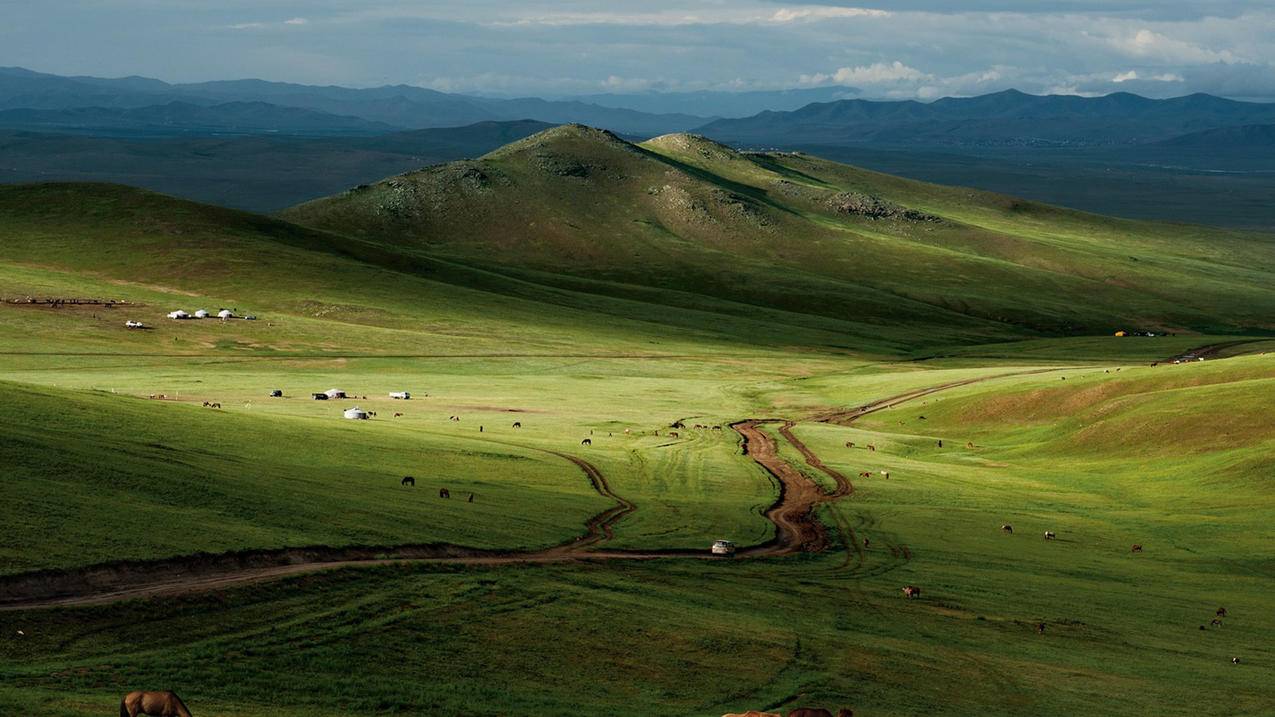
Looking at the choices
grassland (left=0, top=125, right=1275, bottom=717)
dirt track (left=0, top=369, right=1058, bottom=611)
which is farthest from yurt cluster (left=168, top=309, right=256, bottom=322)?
dirt track (left=0, top=369, right=1058, bottom=611)

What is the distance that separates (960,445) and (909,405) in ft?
61.5

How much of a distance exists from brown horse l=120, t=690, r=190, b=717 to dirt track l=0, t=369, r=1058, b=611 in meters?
9.49

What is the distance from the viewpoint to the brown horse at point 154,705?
92.6 feet

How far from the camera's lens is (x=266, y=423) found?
75.8 metres

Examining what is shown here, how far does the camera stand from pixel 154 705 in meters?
28.2

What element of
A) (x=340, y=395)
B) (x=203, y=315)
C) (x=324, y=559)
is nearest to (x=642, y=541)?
(x=324, y=559)

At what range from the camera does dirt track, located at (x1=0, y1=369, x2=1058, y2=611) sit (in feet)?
124

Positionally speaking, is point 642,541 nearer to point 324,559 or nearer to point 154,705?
point 324,559

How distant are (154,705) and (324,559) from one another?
17046 millimetres

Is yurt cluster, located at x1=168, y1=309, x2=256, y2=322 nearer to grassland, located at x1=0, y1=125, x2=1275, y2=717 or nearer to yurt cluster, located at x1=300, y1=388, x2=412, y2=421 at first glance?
grassland, located at x1=0, y1=125, x2=1275, y2=717

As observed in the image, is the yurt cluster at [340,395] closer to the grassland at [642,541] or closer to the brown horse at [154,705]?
the grassland at [642,541]

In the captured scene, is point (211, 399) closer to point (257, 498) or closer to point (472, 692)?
point (257, 498)

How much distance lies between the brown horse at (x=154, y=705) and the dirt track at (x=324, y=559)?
31.1 ft

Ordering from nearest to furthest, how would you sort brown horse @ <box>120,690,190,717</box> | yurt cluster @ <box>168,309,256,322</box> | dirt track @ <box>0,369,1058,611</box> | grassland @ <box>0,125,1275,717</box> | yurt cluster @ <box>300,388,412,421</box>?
1. brown horse @ <box>120,690,190,717</box>
2. grassland @ <box>0,125,1275,717</box>
3. dirt track @ <box>0,369,1058,611</box>
4. yurt cluster @ <box>300,388,412,421</box>
5. yurt cluster @ <box>168,309,256,322</box>
